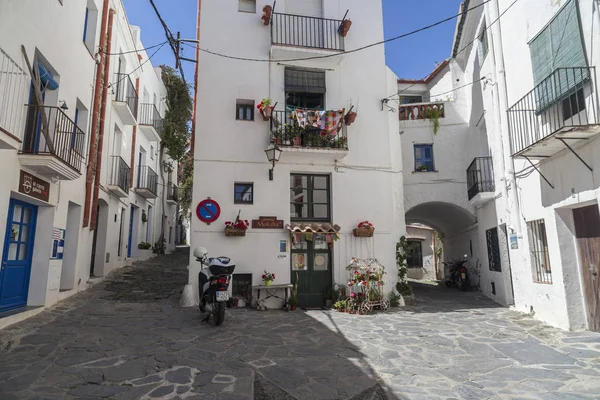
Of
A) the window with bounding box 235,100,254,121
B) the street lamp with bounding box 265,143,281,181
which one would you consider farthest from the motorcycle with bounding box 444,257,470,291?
the window with bounding box 235,100,254,121

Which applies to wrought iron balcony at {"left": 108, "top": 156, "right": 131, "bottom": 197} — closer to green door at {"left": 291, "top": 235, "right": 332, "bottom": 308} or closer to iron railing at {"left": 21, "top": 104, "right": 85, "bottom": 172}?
iron railing at {"left": 21, "top": 104, "right": 85, "bottom": 172}

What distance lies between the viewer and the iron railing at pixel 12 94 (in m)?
6.32

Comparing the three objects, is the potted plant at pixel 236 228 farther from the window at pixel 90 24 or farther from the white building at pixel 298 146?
the window at pixel 90 24

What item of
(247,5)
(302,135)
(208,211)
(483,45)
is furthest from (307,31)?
(208,211)

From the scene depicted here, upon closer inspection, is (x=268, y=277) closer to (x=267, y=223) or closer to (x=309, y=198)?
(x=267, y=223)

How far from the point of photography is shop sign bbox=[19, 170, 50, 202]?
705 centimetres

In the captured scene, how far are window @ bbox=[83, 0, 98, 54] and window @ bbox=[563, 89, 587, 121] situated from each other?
38.1 ft

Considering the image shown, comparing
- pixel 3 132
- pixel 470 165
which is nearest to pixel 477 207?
pixel 470 165

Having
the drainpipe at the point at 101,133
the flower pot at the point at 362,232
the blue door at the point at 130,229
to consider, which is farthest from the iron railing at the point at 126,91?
the flower pot at the point at 362,232

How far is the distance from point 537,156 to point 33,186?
1006 centimetres

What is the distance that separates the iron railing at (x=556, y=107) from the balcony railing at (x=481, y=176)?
243 cm

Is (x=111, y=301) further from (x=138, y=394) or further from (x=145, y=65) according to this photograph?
(x=145, y=65)

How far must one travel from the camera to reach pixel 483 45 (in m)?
11.6

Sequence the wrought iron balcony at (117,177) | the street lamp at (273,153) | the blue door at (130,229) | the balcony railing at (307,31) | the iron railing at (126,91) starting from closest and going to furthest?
the street lamp at (273,153)
the balcony railing at (307,31)
the wrought iron balcony at (117,177)
the iron railing at (126,91)
the blue door at (130,229)
